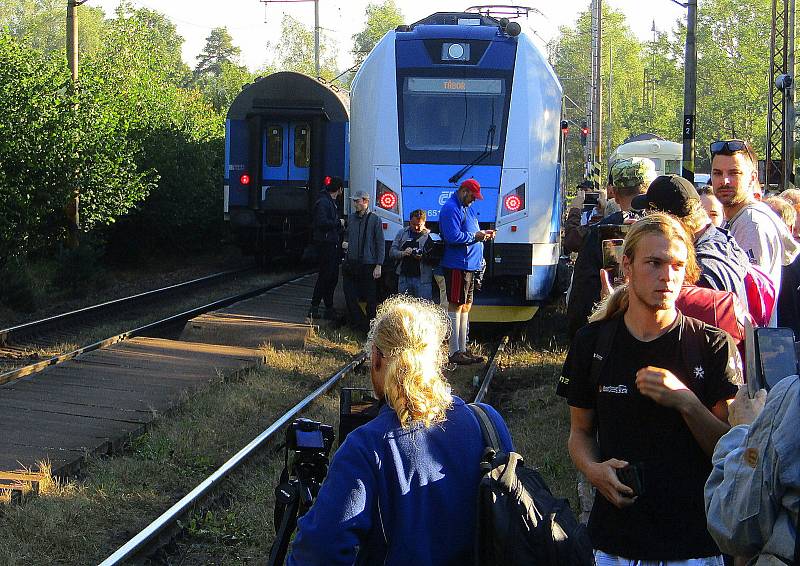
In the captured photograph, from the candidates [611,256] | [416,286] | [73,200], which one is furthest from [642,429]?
[73,200]

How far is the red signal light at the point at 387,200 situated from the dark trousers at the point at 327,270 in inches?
64.7

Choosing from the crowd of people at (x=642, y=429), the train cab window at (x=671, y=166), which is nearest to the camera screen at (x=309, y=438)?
the crowd of people at (x=642, y=429)

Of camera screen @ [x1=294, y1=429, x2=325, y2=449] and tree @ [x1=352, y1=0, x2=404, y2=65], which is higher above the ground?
tree @ [x1=352, y1=0, x2=404, y2=65]

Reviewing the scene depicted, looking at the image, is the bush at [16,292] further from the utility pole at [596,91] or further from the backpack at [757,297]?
the utility pole at [596,91]

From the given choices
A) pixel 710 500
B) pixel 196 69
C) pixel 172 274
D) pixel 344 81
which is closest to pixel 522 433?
pixel 710 500

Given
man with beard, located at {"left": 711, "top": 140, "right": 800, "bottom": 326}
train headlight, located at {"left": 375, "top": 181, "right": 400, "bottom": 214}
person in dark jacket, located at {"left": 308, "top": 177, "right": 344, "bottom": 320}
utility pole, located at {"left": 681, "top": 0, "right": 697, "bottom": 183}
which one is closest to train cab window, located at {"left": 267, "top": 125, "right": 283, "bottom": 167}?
person in dark jacket, located at {"left": 308, "top": 177, "right": 344, "bottom": 320}

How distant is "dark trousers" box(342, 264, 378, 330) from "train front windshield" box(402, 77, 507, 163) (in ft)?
4.88

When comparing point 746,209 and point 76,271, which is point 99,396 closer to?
point 746,209

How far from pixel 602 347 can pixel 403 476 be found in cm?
97

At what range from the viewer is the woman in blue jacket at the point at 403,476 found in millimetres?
2783

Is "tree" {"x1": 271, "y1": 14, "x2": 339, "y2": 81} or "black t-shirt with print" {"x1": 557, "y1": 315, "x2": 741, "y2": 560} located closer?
"black t-shirt with print" {"x1": 557, "y1": 315, "x2": 741, "y2": 560}

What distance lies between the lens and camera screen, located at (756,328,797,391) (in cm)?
249

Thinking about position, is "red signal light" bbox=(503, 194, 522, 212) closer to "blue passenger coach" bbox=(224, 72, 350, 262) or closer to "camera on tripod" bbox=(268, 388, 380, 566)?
"blue passenger coach" bbox=(224, 72, 350, 262)

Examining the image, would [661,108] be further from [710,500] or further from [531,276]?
[710,500]
